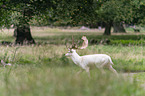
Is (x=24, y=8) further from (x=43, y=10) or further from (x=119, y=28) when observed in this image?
(x=119, y=28)

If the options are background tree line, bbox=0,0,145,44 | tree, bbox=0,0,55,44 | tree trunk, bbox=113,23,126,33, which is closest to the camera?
background tree line, bbox=0,0,145,44

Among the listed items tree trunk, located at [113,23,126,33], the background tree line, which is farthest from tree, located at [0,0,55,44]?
tree trunk, located at [113,23,126,33]

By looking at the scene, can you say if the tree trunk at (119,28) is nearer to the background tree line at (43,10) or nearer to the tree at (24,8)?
the background tree line at (43,10)

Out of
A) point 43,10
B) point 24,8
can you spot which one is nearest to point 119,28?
point 43,10

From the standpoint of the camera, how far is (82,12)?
18.4 metres

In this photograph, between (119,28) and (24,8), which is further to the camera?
(119,28)

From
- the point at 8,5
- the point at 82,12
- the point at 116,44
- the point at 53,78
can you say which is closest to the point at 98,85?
the point at 53,78

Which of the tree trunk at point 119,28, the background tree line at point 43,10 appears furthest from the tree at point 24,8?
the tree trunk at point 119,28

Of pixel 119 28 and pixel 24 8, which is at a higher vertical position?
pixel 24 8

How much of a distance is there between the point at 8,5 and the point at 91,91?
10.4 m

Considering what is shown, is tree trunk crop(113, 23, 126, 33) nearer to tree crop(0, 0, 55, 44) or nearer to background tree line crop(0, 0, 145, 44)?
background tree line crop(0, 0, 145, 44)

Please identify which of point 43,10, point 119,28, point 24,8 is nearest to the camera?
point 24,8

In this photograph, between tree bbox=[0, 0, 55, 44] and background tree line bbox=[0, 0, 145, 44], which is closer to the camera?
background tree line bbox=[0, 0, 145, 44]

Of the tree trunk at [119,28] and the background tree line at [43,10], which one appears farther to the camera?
the tree trunk at [119,28]
